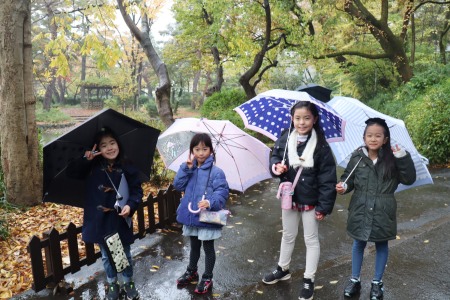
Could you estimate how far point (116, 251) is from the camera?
9.76 feet

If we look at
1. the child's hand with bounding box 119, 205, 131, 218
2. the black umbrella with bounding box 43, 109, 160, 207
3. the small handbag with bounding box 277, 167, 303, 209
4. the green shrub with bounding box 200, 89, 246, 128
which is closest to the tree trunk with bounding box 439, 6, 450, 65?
the green shrub with bounding box 200, 89, 246, 128

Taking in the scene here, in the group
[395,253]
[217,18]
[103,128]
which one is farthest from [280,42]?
[103,128]

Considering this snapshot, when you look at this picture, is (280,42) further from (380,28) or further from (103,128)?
(103,128)

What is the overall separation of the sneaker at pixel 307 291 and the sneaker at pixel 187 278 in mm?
1068

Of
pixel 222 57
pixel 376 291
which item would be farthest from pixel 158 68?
pixel 222 57

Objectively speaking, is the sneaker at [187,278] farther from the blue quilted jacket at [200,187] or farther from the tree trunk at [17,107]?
the tree trunk at [17,107]

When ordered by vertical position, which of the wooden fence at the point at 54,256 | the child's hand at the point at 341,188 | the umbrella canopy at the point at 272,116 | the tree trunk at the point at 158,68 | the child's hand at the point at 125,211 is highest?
the tree trunk at the point at 158,68

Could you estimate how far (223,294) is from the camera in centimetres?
341

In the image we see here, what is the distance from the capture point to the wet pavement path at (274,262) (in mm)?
3426

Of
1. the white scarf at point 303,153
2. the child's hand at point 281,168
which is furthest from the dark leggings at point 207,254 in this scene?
the white scarf at point 303,153

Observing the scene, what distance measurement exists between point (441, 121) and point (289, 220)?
7.55 meters

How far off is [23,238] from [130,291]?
2329mm

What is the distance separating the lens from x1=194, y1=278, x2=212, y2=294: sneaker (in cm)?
339

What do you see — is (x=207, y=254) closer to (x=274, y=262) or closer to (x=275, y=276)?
(x=275, y=276)
